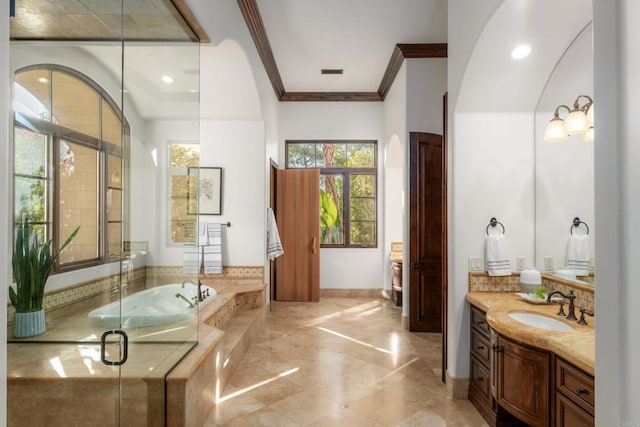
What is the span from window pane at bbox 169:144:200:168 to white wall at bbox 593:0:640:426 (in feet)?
7.36

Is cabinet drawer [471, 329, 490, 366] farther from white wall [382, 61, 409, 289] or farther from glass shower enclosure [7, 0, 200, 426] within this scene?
white wall [382, 61, 409, 289]

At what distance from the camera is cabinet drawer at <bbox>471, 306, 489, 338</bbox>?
2.52 m

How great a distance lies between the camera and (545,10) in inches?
85.7

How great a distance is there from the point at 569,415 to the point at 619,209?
118 cm

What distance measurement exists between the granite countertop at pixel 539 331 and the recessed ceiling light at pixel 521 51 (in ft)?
5.64

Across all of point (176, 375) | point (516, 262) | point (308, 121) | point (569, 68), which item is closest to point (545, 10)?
point (569, 68)

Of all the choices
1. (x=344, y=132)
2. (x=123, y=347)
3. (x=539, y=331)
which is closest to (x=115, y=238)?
(x=123, y=347)

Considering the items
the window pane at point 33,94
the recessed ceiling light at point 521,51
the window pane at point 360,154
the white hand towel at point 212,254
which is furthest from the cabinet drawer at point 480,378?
the window pane at point 360,154

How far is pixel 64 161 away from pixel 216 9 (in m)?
1.71

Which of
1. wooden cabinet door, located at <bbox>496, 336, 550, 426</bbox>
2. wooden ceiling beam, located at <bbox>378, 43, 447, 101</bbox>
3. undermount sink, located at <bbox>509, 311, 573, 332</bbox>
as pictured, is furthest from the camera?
wooden ceiling beam, located at <bbox>378, 43, 447, 101</bbox>

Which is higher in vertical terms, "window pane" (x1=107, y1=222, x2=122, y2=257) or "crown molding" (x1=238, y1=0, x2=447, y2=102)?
"crown molding" (x1=238, y1=0, x2=447, y2=102)

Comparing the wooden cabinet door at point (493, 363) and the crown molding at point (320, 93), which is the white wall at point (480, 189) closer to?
the wooden cabinet door at point (493, 363)

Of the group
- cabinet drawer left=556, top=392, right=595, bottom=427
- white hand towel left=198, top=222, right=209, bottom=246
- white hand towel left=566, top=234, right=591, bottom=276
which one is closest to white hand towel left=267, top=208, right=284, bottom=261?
white hand towel left=198, top=222, right=209, bottom=246

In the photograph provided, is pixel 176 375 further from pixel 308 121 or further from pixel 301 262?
pixel 308 121
